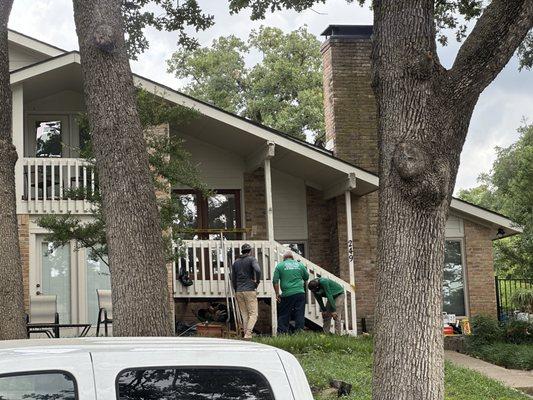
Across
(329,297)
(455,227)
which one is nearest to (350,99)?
(455,227)

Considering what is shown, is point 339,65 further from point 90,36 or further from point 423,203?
point 423,203

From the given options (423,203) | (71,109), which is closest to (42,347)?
(423,203)

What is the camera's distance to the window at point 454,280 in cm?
2089

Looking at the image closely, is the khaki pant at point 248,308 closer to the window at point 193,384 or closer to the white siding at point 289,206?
the white siding at point 289,206

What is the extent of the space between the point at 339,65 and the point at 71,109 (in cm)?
653

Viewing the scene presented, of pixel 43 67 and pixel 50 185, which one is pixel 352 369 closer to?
pixel 50 185

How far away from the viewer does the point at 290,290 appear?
1672 cm

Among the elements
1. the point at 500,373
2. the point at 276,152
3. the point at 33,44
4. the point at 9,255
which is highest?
the point at 33,44

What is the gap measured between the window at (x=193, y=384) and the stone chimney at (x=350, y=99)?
17396mm

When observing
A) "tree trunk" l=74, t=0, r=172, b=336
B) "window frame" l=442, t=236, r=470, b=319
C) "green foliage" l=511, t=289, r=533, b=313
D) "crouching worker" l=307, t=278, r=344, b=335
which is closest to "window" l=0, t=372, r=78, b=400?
"tree trunk" l=74, t=0, r=172, b=336

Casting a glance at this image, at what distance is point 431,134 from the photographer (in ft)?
23.6

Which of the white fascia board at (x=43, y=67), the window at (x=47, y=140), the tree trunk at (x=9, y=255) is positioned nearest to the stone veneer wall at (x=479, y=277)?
the window at (x=47, y=140)

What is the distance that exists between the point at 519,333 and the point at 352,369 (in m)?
6.98

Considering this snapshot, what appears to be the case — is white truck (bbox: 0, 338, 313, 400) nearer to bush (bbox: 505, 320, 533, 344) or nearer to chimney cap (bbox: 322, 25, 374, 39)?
bush (bbox: 505, 320, 533, 344)
